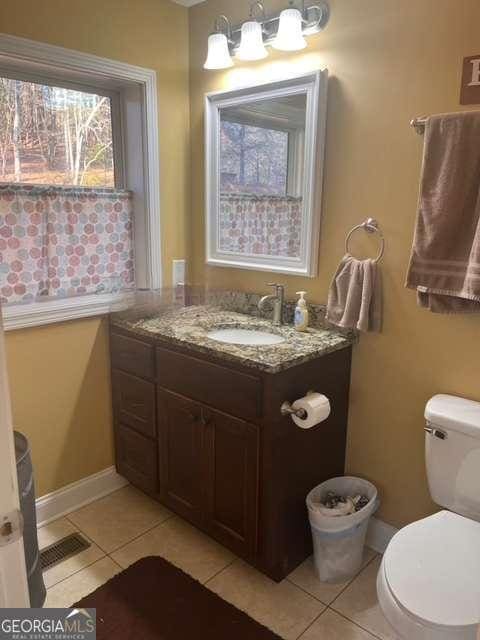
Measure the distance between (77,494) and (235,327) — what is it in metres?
1.13

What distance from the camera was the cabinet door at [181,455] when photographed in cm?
195

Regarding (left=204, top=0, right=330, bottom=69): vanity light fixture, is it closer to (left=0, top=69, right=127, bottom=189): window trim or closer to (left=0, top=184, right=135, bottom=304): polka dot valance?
(left=0, top=69, right=127, bottom=189): window trim

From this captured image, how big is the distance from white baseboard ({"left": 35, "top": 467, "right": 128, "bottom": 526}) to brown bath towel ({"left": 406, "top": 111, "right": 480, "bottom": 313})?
1747mm

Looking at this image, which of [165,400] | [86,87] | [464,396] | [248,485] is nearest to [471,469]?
[464,396]

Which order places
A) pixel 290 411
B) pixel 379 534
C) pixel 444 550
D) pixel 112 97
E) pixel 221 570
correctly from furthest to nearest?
A: pixel 112 97 < pixel 379 534 < pixel 221 570 < pixel 290 411 < pixel 444 550

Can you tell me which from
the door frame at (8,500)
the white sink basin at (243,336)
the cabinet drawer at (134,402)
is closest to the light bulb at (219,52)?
the white sink basin at (243,336)

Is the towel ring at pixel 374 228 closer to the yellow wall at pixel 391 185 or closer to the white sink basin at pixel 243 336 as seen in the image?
the yellow wall at pixel 391 185

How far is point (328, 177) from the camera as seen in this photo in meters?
1.94

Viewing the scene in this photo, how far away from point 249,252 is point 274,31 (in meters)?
0.93

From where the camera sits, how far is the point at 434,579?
4.36ft

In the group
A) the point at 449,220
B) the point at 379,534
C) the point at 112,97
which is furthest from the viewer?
the point at 112,97

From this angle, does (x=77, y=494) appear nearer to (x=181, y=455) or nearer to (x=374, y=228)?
(x=181, y=455)

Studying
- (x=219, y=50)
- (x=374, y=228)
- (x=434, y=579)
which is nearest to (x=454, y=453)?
(x=434, y=579)

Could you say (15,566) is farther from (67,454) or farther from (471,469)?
(67,454)
